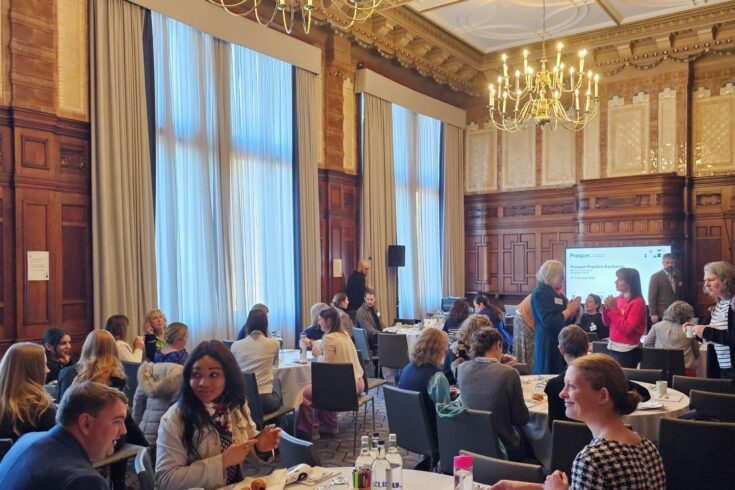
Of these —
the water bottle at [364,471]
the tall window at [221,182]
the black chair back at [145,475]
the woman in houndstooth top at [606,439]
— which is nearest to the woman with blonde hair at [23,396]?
the black chair back at [145,475]

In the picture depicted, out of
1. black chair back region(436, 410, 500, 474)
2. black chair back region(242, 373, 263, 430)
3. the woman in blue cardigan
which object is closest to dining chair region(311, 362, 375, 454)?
black chair back region(242, 373, 263, 430)

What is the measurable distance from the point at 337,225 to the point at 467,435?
652 cm

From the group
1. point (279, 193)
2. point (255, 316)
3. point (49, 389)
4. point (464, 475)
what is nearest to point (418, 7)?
point (279, 193)

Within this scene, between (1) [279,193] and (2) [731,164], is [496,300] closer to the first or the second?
(2) [731,164]

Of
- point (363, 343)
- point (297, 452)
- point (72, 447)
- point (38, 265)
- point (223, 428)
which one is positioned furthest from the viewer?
point (363, 343)

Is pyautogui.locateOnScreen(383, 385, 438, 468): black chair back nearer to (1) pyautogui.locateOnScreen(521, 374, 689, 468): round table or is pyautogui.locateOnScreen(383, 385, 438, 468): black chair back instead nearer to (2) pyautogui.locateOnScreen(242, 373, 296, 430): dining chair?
(1) pyautogui.locateOnScreen(521, 374, 689, 468): round table

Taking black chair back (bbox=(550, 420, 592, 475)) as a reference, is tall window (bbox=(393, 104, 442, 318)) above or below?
above

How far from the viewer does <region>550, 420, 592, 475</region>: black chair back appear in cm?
304

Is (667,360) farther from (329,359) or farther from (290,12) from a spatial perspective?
(290,12)

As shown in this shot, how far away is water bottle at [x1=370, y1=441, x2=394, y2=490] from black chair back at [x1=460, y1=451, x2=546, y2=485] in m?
0.45

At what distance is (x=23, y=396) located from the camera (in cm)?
332

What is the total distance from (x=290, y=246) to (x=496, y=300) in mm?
5579

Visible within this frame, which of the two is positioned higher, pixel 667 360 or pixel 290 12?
pixel 290 12

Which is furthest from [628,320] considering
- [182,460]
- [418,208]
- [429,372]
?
[418,208]
